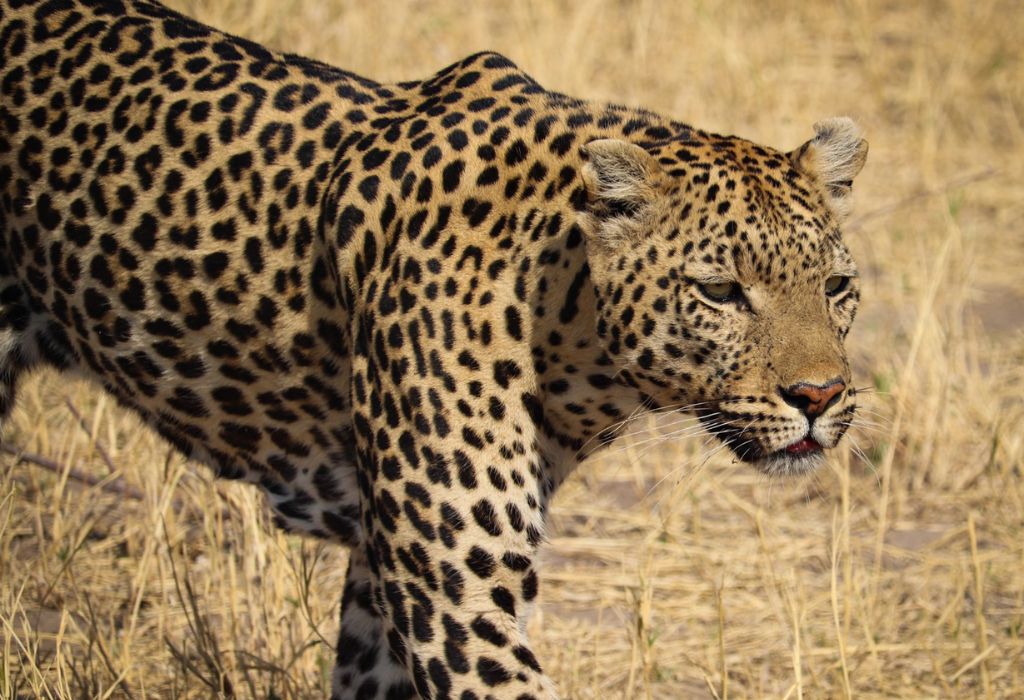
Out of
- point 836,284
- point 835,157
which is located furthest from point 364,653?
point 835,157

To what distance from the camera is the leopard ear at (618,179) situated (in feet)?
13.9

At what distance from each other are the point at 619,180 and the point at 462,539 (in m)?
1.09

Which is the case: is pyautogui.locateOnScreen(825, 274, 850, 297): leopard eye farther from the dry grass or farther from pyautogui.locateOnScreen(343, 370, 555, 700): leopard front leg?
pyautogui.locateOnScreen(343, 370, 555, 700): leopard front leg

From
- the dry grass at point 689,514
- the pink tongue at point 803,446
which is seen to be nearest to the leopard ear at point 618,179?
the pink tongue at point 803,446

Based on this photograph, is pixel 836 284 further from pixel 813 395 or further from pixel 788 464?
pixel 788 464

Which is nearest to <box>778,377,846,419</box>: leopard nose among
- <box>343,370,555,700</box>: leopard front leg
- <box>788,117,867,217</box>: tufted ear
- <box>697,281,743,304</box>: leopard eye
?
<box>697,281,743,304</box>: leopard eye

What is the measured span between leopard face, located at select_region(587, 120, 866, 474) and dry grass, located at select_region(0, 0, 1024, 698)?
20.1 inches

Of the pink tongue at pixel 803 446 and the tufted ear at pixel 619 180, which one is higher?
the tufted ear at pixel 619 180

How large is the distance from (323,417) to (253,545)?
4.52 ft

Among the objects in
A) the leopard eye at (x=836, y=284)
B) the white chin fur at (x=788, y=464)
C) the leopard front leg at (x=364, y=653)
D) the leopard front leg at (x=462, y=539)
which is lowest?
the leopard front leg at (x=364, y=653)

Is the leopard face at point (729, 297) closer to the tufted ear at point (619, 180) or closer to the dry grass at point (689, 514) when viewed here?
the tufted ear at point (619, 180)

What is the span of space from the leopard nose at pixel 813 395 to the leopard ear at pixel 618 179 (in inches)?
26.0

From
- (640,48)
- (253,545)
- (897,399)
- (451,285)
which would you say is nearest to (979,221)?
(640,48)

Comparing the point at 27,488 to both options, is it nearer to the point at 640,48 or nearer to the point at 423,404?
the point at 423,404
